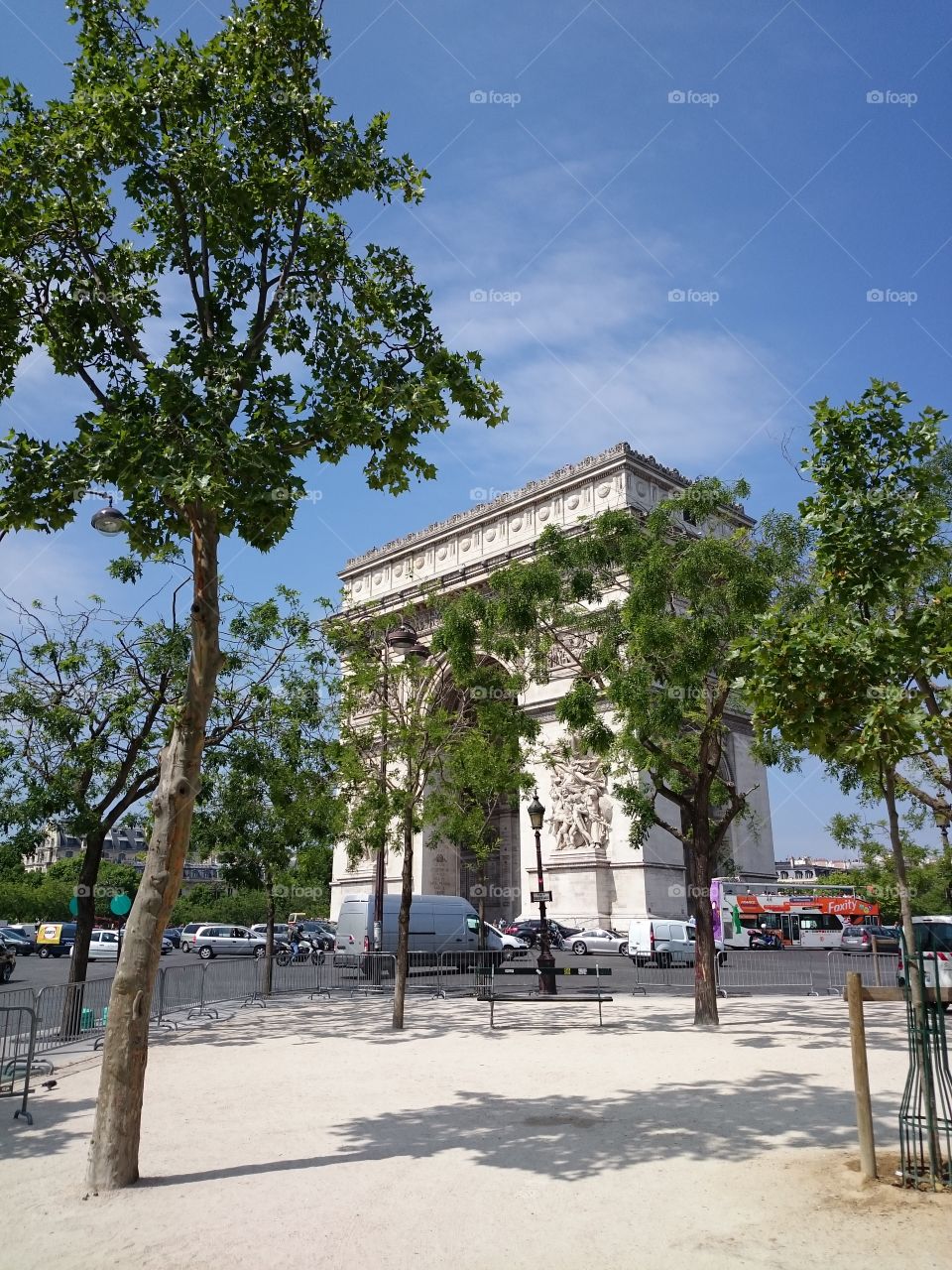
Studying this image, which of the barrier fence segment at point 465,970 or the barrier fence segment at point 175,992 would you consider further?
the barrier fence segment at point 465,970

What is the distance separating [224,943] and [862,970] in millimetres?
26879

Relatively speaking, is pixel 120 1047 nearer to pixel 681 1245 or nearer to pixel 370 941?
pixel 681 1245

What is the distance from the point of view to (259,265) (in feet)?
28.9

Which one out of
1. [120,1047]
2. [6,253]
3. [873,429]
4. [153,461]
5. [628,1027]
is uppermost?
[6,253]

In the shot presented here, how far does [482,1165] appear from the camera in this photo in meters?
7.34

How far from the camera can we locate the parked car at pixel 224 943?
41594 millimetres

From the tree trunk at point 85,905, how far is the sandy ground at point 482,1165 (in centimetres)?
387

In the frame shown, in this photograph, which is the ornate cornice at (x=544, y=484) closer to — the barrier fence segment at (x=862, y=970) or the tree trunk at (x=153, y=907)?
the barrier fence segment at (x=862, y=970)

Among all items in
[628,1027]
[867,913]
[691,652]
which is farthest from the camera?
[867,913]

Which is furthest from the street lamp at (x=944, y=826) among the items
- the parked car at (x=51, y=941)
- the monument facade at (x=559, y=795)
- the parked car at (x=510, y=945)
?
the parked car at (x=51, y=941)

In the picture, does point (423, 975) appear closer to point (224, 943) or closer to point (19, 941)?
point (224, 943)

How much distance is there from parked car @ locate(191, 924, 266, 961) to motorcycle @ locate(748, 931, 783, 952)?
2261 cm

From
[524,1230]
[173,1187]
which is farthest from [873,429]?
[173,1187]

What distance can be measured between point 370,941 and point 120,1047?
24.5m
